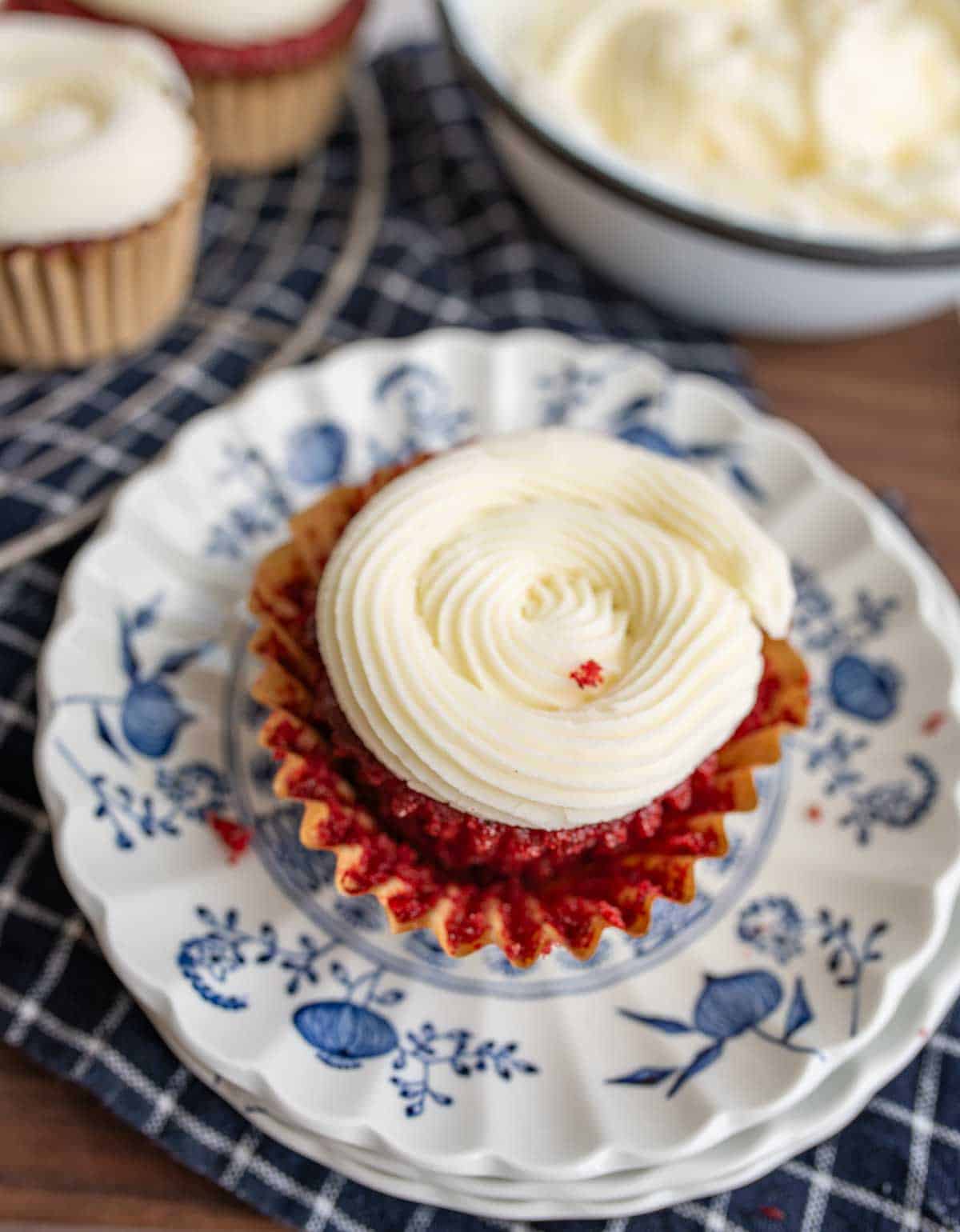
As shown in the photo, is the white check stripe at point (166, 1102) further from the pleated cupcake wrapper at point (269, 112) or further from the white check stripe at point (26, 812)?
the pleated cupcake wrapper at point (269, 112)

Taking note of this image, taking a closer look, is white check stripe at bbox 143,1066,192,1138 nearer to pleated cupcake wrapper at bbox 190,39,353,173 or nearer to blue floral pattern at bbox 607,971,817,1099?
blue floral pattern at bbox 607,971,817,1099

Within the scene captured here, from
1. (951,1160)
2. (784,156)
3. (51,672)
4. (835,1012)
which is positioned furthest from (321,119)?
(951,1160)

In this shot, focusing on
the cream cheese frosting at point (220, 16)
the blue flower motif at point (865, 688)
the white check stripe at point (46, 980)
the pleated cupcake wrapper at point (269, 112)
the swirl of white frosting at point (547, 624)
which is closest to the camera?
the swirl of white frosting at point (547, 624)

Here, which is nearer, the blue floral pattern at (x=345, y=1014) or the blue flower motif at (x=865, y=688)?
the blue floral pattern at (x=345, y=1014)

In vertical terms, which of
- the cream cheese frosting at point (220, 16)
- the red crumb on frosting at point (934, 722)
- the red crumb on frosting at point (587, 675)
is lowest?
the red crumb on frosting at point (934, 722)

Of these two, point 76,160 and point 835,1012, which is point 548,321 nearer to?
point 76,160

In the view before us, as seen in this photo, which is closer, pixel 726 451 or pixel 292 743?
pixel 292 743

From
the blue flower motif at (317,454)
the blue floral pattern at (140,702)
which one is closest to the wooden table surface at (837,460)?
the blue floral pattern at (140,702)
